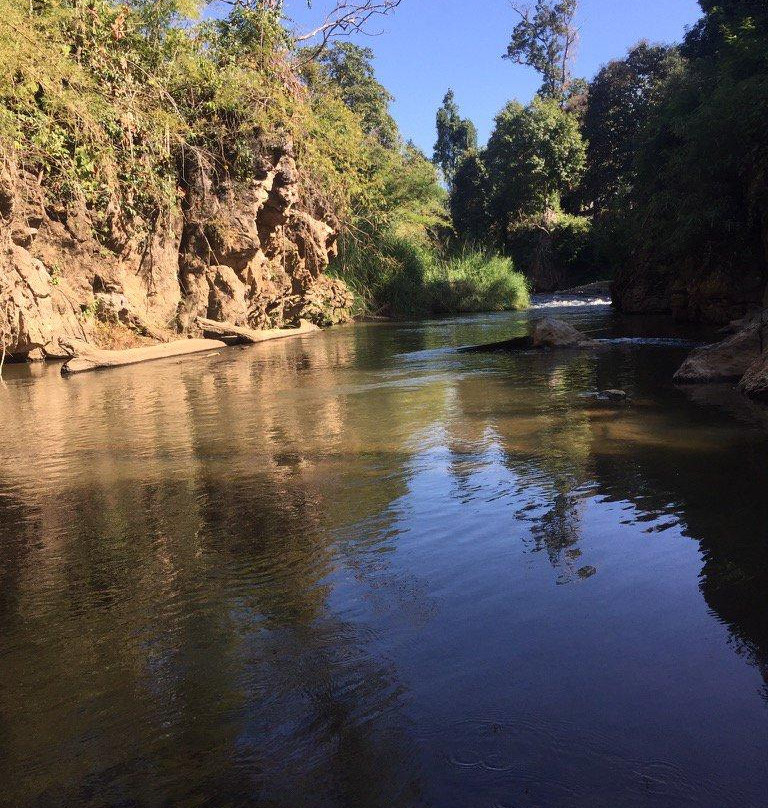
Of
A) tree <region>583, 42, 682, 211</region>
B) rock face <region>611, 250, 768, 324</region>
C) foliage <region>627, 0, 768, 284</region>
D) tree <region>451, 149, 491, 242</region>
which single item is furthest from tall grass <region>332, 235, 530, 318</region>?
tree <region>583, 42, 682, 211</region>

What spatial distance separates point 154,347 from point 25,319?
2.83 m

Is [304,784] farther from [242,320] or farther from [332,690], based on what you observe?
[242,320]

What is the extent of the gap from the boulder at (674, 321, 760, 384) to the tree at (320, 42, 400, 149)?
119 ft

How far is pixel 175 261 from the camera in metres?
18.8

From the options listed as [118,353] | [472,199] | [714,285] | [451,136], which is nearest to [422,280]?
[714,285]

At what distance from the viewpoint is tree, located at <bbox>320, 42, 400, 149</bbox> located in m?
42.6

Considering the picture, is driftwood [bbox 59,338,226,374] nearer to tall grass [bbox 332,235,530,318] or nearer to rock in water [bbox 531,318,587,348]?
rock in water [bbox 531,318,587,348]

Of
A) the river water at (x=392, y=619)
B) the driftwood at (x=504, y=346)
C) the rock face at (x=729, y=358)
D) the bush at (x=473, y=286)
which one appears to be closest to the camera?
the river water at (x=392, y=619)

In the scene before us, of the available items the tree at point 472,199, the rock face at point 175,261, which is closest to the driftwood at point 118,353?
the rock face at point 175,261

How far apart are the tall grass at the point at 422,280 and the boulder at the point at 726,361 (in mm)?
18805

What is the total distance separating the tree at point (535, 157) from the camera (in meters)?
40.0

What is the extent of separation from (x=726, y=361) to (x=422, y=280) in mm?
20549

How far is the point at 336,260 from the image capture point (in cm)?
2662

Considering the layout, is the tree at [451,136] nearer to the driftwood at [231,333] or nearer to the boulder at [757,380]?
the driftwood at [231,333]
